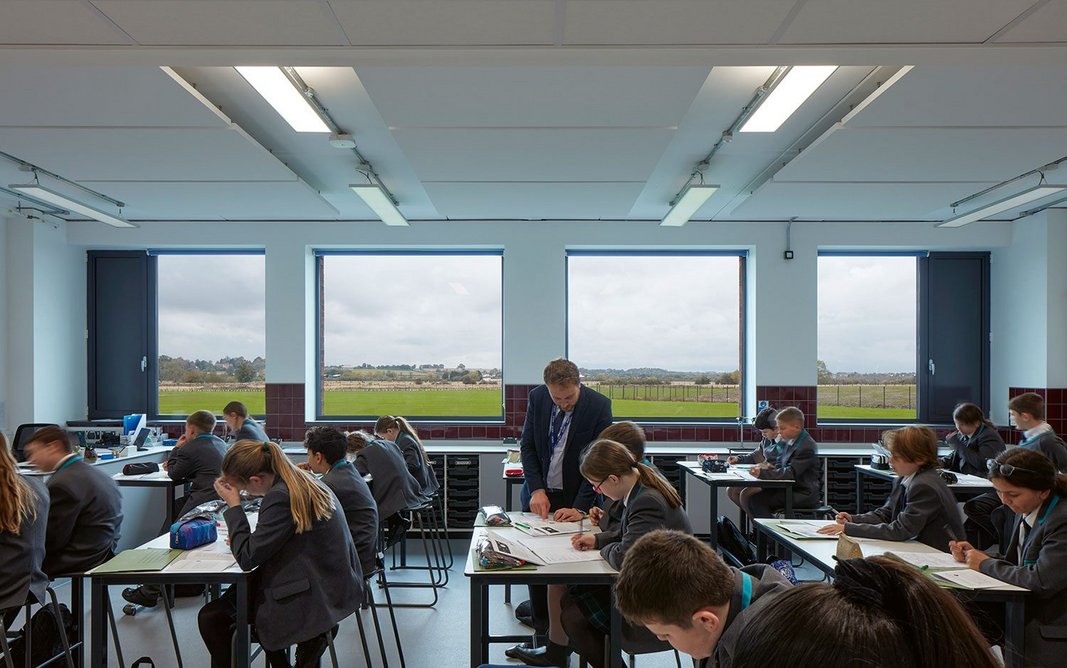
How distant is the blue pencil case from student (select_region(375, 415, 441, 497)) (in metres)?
2.21

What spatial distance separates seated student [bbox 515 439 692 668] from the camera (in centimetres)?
293

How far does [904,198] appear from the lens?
614 cm

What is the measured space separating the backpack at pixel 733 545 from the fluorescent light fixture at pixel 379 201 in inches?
148

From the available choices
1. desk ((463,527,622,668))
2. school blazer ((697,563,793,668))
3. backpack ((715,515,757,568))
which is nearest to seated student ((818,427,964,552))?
desk ((463,527,622,668))

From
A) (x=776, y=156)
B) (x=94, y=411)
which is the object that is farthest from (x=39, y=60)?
(x=94, y=411)

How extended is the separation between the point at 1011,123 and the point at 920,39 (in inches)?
77.9

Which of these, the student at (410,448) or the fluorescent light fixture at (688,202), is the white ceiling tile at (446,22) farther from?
the student at (410,448)

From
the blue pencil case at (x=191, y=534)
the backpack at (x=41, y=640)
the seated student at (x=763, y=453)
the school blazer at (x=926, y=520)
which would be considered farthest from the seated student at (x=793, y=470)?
the backpack at (x=41, y=640)

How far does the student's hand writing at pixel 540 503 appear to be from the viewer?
390cm

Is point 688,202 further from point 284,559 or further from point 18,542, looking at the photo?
point 18,542

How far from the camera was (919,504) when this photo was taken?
3.49 meters

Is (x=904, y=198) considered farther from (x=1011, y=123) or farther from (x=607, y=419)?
(x=607, y=419)

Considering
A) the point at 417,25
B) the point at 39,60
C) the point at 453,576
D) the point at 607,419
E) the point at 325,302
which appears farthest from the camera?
the point at 325,302

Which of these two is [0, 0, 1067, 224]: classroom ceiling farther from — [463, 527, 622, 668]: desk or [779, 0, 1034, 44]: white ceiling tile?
[463, 527, 622, 668]: desk
